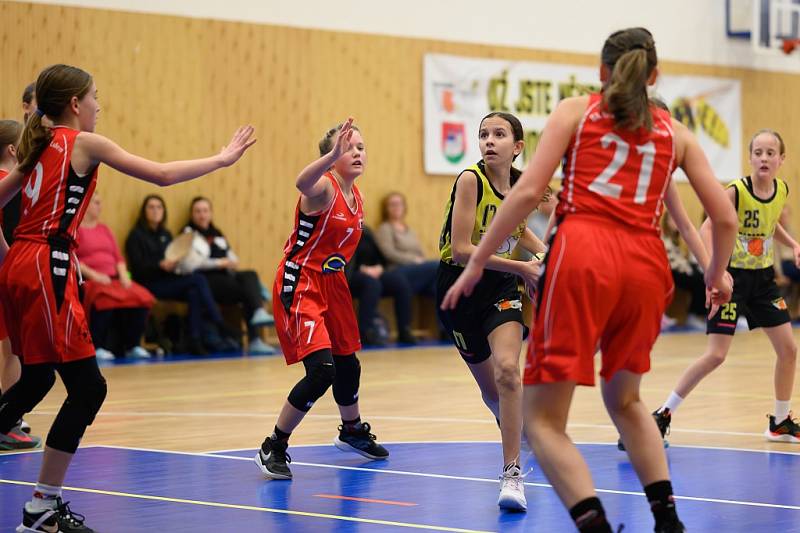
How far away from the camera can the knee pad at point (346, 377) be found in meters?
6.48

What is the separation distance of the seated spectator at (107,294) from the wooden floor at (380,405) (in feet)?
2.33

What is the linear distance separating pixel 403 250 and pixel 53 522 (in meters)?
9.91

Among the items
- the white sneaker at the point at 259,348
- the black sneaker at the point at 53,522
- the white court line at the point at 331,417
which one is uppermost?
the black sneaker at the point at 53,522

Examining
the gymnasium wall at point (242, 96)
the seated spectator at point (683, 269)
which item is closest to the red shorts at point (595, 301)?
the gymnasium wall at point (242, 96)

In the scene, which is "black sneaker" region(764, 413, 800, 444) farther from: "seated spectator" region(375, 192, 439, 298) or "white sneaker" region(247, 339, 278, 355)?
"seated spectator" region(375, 192, 439, 298)

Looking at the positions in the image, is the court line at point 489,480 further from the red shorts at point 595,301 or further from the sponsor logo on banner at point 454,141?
the sponsor logo on banner at point 454,141

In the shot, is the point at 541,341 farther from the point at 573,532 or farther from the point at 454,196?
the point at 454,196

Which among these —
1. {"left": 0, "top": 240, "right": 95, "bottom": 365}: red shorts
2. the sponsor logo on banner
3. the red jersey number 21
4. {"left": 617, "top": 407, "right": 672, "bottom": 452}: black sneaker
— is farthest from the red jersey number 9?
the sponsor logo on banner

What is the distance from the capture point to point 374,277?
13719mm

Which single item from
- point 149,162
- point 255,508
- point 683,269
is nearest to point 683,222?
point 149,162

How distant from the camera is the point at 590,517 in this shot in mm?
3748

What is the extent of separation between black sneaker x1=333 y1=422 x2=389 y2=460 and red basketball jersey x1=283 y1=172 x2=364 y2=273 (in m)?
0.88

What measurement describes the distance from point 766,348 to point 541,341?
1023 centimetres

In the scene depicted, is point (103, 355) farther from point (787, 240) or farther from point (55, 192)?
point (55, 192)
